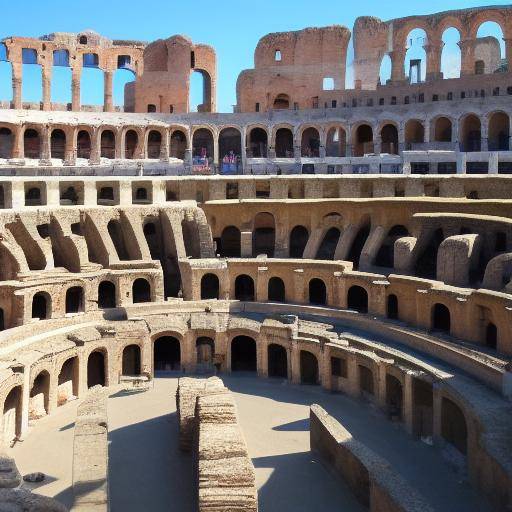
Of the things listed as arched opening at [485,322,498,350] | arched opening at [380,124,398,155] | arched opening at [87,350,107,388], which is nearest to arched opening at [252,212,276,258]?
arched opening at [87,350,107,388]

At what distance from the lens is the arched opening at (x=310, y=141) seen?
4928 centimetres

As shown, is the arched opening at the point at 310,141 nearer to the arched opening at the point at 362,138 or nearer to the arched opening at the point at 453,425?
the arched opening at the point at 362,138

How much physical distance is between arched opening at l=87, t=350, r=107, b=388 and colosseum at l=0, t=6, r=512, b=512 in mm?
84

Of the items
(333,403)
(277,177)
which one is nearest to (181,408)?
(333,403)

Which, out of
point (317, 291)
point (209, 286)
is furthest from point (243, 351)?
point (317, 291)

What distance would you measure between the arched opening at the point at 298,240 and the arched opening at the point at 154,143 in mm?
18311

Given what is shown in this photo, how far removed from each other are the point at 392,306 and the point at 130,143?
1130 inches

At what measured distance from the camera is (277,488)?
17.1m

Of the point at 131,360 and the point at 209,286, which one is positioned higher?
the point at 209,286

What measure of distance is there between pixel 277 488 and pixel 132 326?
1065cm

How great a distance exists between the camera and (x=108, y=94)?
1906 inches

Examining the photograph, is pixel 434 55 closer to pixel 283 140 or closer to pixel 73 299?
pixel 283 140

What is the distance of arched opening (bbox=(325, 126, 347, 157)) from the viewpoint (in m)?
47.5

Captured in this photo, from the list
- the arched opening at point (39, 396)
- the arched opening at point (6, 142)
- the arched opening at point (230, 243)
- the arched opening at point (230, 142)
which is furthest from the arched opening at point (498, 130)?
the arched opening at point (39, 396)
